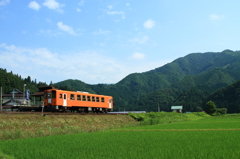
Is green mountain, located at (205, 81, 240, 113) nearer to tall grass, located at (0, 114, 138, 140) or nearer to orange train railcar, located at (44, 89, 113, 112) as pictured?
orange train railcar, located at (44, 89, 113, 112)

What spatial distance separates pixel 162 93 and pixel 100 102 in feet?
538

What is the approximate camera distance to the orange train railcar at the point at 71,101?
26.8 metres

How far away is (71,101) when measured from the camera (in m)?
28.4

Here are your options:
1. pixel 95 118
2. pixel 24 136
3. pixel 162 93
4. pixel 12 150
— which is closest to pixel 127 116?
A: pixel 95 118

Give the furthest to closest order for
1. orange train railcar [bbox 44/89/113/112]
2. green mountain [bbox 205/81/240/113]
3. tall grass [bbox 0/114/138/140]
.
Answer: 1. green mountain [bbox 205/81/240/113]
2. orange train railcar [bbox 44/89/113/112]
3. tall grass [bbox 0/114/138/140]

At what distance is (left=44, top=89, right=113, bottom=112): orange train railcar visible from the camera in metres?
26.8

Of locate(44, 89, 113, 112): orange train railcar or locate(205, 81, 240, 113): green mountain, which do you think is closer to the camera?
locate(44, 89, 113, 112): orange train railcar

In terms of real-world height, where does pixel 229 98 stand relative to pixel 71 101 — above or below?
below

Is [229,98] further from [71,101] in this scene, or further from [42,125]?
[42,125]

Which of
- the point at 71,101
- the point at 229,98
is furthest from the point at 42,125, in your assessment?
the point at 229,98

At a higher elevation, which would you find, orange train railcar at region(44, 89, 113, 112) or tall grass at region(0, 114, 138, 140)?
orange train railcar at region(44, 89, 113, 112)

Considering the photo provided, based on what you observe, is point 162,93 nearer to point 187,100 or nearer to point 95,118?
point 187,100

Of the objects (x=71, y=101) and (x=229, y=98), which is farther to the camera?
(x=229, y=98)

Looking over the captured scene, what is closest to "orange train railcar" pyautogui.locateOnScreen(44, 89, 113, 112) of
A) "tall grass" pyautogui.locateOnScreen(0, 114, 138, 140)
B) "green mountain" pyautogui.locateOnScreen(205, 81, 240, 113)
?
"tall grass" pyautogui.locateOnScreen(0, 114, 138, 140)
